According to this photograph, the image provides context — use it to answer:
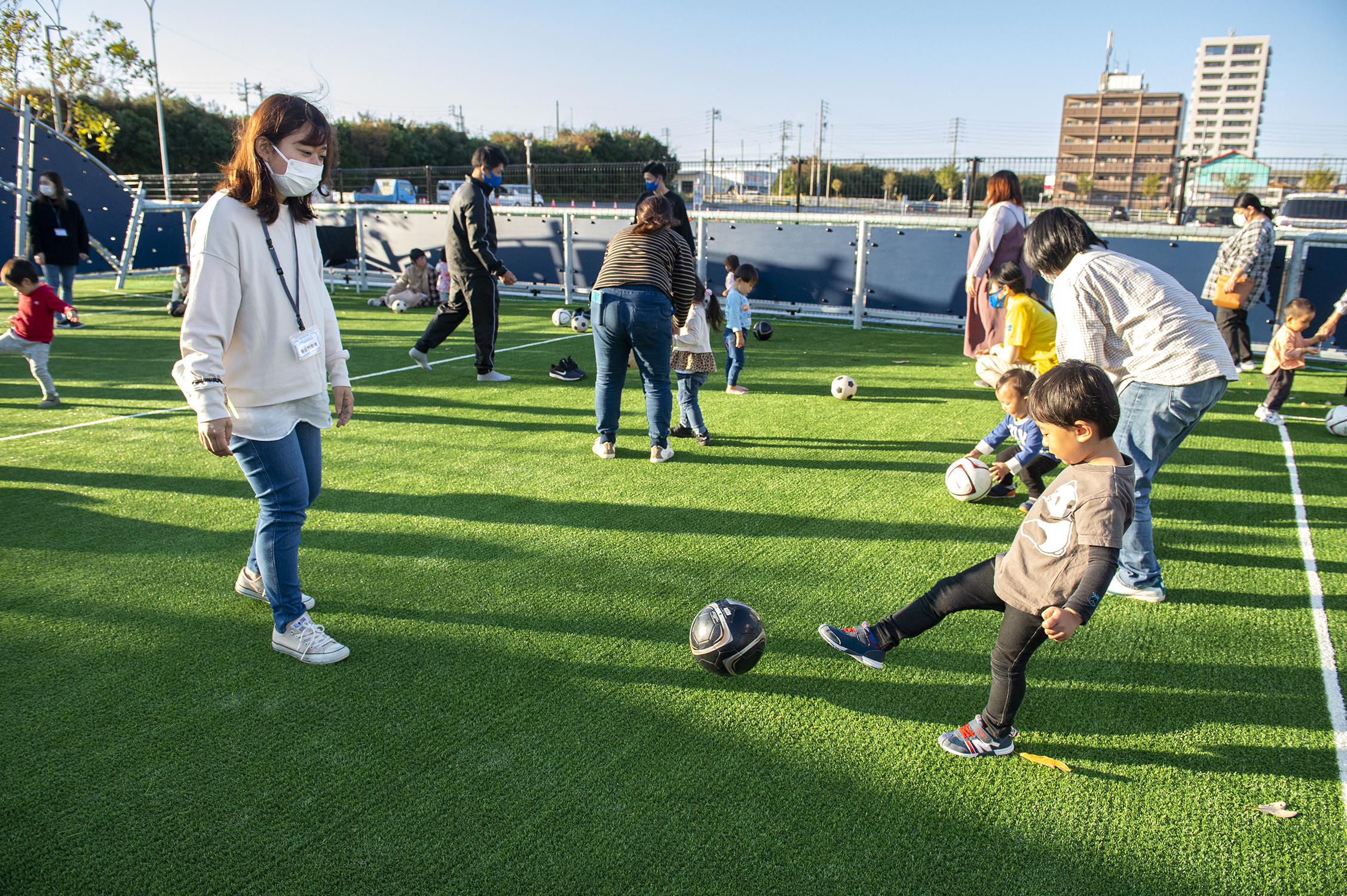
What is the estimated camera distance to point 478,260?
820cm

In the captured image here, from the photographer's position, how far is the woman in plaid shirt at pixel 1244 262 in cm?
816

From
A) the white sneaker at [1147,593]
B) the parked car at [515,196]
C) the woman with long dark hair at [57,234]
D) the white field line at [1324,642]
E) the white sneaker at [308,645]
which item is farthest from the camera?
the parked car at [515,196]

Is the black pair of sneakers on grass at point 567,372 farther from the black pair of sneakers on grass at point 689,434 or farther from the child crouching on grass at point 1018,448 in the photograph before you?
the child crouching on grass at point 1018,448

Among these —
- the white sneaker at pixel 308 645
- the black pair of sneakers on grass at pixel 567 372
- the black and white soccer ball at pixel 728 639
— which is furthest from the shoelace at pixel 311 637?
the black pair of sneakers on grass at pixel 567 372

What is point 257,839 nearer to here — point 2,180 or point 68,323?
point 68,323

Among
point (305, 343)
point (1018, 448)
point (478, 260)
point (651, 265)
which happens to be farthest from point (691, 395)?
point (305, 343)

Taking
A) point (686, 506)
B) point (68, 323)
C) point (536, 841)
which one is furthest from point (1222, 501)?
point (68, 323)

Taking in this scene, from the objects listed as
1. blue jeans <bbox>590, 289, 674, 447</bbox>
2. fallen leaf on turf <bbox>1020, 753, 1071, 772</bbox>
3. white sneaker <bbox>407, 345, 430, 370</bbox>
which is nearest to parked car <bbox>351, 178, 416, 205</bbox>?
white sneaker <bbox>407, 345, 430, 370</bbox>

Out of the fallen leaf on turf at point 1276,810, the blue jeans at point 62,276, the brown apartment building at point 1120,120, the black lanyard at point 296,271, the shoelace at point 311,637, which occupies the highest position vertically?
the brown apartment building at point 1120,120

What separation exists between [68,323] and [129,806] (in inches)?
497

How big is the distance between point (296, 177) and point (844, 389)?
19.5 feet

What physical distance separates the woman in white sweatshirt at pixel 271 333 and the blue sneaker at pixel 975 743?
2.43 metres

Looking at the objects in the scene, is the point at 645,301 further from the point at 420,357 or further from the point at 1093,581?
the point at 420,357

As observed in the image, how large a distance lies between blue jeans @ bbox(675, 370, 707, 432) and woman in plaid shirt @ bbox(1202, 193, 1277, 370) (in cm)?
561
